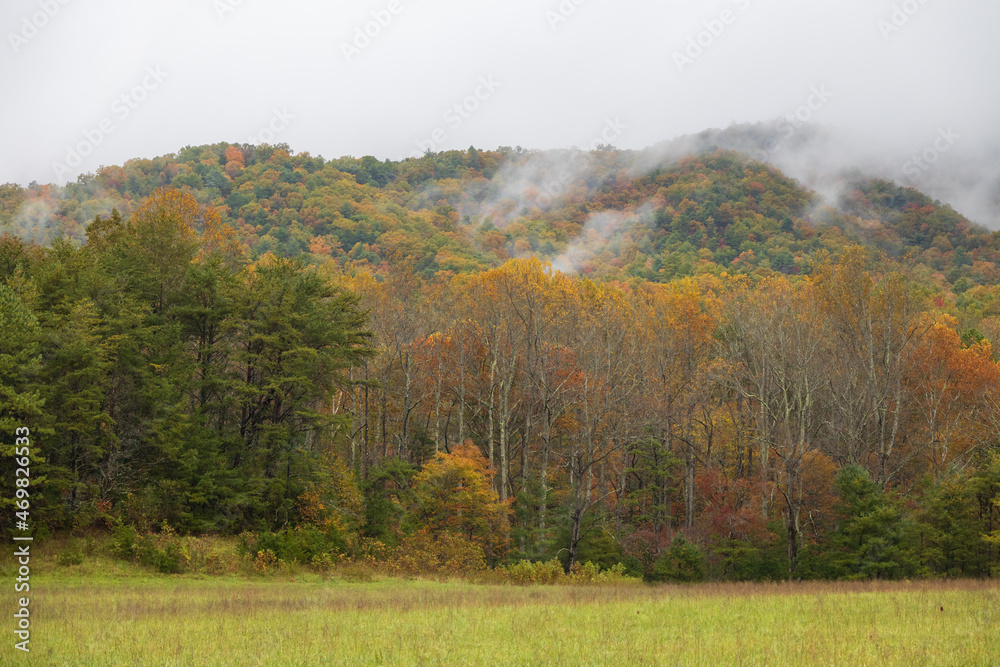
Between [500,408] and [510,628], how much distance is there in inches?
1088

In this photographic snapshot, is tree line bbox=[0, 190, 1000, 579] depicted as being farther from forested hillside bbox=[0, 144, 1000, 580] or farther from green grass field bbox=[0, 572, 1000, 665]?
green grass field bbox=[0, 572, 1000, 665]

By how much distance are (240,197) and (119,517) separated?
7217 cm

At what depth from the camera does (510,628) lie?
13.0 meters

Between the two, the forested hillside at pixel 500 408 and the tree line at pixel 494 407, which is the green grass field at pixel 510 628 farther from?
the tree line at pixel 494 407

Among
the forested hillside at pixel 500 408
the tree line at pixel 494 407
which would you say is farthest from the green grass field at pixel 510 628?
the tree line at pixel 494 407

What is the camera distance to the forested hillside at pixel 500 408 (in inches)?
1132

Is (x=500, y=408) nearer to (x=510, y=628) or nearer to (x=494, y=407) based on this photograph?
(x=494, y=407)

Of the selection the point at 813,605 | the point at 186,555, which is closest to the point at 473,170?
the point at 186,555

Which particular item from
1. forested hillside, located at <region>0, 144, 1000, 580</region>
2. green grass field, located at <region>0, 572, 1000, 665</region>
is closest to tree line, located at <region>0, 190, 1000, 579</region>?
forested hillside, located at <region>0, 144, 1000, 580</region>

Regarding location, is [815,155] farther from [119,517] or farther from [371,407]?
[119,517]

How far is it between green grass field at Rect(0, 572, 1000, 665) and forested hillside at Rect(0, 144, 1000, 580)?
9230 mm

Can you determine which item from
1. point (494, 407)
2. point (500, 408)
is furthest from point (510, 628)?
point (494, 407)

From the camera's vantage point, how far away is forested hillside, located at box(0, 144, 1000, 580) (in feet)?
94.3

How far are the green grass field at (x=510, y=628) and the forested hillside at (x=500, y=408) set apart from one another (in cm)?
923
